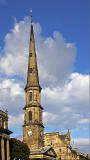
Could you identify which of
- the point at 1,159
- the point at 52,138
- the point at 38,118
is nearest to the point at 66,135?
the point at 52,138

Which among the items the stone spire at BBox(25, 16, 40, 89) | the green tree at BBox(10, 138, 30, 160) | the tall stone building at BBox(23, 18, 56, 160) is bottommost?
the green tree at BBox(10, 138, 30, 160)

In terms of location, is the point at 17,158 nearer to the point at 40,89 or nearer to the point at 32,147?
the point at 32,147

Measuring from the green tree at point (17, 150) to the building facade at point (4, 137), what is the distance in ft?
14.4

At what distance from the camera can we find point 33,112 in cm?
10500

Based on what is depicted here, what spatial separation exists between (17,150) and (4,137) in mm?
7869

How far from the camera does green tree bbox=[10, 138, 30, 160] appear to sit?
266ft

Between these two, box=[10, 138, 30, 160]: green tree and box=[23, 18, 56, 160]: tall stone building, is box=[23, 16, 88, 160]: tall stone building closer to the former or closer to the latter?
box=[23, 18, 56, 160]: tall stone building

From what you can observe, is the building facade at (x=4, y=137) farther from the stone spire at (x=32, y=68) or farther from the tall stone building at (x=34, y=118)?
the stone spire at (x=32, y=68)

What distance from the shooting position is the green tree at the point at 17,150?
8119 centimetres

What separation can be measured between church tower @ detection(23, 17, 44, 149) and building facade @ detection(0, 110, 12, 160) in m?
24.1

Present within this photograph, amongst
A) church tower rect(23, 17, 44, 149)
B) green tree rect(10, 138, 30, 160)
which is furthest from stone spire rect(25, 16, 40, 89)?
green tree rect(10, 138, 30, 160)

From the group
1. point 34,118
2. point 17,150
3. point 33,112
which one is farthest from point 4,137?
point 33,112

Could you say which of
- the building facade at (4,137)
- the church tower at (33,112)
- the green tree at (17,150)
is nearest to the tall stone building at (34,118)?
the church tower at (33,112)

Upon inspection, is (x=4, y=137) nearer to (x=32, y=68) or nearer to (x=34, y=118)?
(x=34, y=118)
